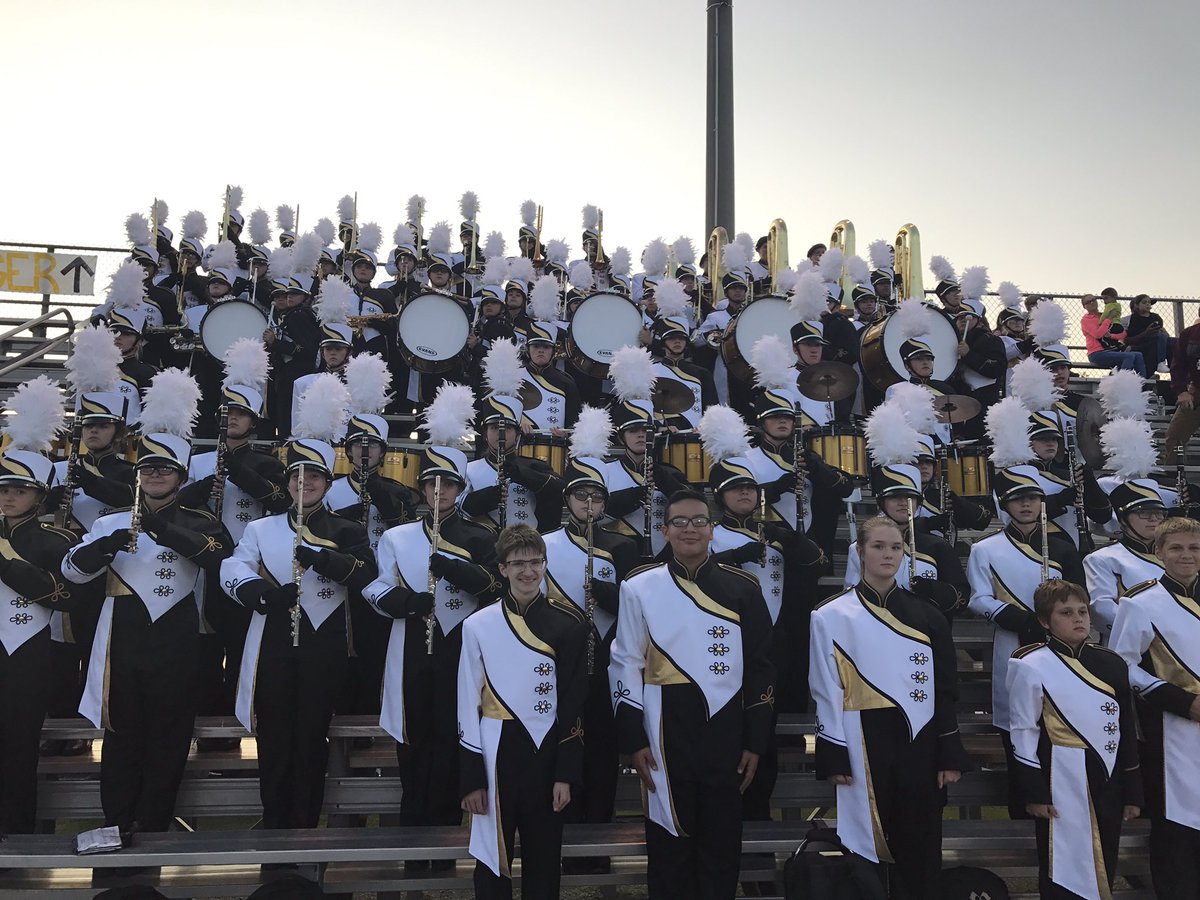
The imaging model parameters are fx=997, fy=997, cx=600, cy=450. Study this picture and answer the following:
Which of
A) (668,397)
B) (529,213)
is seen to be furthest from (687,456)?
(529,213)

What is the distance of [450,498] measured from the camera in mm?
5234

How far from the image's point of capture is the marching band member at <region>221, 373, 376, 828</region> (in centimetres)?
469

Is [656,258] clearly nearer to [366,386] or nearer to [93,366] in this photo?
[366,386]

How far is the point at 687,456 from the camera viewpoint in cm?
677

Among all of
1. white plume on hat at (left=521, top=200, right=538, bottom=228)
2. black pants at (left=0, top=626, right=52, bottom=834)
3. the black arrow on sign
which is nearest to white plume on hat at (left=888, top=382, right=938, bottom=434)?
black pants at (left=0, top=626, right=52, bottom=834)

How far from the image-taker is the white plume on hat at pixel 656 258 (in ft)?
40.4

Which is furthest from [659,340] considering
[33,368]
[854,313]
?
[33,368]

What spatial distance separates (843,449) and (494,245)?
680cm

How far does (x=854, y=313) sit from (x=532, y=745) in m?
8.42

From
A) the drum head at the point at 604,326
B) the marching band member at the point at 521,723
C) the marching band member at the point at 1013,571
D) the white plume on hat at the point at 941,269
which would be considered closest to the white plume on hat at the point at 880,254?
the white plume on hat at the point at 941,269

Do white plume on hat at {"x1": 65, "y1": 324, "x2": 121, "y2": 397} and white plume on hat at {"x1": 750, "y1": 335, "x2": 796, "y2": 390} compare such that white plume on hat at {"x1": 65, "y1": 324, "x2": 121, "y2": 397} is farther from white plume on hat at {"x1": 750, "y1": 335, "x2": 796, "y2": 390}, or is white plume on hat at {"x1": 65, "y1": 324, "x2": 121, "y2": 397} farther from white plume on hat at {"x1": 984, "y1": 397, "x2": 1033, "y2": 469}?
white plume on hat at {"x1": 984, "y1": 397, "x2": 1033, "y2": 469}

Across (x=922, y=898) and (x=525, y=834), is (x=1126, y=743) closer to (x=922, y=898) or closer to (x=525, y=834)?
(x=922, y=898)

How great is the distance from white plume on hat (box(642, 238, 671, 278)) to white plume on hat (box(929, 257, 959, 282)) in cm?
323

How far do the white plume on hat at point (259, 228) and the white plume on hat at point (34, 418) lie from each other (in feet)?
22.0
